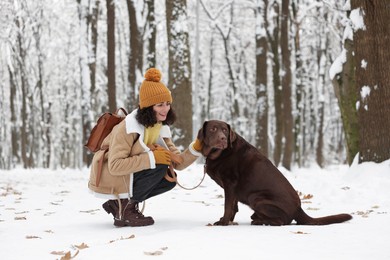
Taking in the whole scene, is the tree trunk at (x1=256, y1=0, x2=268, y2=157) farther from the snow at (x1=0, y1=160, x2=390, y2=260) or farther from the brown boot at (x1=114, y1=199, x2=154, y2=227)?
the brown boot at (x1=114, y1=199, x2=154, y2=227)

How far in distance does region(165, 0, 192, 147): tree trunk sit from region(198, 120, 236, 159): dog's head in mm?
6706

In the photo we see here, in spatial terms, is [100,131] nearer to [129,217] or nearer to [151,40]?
[129,217]

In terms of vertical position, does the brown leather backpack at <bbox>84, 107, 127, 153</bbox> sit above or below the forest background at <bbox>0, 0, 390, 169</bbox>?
below

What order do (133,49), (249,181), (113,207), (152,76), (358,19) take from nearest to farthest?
(249,181) < (152,76) < (113,207) < (358,19) < (133,49)

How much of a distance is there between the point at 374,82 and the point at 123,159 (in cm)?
497

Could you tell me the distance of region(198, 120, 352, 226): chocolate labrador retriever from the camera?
4.53 metres

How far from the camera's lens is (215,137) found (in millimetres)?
4555

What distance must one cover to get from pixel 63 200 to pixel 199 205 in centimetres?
263

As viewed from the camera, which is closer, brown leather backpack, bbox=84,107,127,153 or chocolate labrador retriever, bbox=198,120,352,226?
chocolate labrador retriever, bbox=198,120,352,226

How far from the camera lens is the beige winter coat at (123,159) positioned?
473 cm

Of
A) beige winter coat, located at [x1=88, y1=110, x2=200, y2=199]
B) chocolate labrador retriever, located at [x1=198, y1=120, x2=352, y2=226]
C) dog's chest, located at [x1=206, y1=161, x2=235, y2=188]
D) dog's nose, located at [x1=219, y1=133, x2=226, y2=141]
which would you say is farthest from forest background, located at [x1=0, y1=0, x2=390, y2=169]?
beige winter coat, located at [x1=88, y1=110, x2=200, y2=199]

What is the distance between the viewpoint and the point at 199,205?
6770mm

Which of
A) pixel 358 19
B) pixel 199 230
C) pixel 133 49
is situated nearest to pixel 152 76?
pixel 199 230

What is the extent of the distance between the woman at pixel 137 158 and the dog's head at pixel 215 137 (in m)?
0.22
